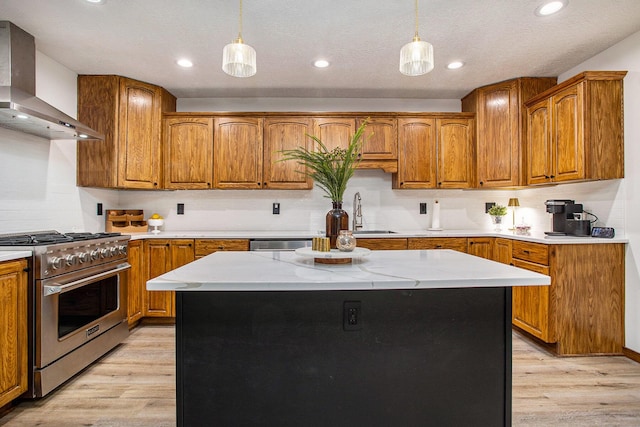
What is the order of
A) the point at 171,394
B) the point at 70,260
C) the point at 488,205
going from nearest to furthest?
the point at 171,394 → the point at 70,260 → the point at 488,205

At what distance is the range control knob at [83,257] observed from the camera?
7.90 feet

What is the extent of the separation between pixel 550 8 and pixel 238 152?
114 inches

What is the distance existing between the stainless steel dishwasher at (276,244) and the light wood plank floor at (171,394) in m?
1.15

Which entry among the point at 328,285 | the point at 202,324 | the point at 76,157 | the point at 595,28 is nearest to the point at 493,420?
the point at 328,285

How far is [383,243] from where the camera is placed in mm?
3504

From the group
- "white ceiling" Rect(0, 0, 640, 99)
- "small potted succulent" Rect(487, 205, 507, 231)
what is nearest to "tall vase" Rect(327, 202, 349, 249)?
"white ceiling" Rect(0, 0, 640, 99)

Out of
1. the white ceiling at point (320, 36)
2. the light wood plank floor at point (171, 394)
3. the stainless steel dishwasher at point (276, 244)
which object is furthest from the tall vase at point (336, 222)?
the stainless steel dishwasher at point (276, 244)

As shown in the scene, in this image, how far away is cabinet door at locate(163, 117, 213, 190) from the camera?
3781 millimetres

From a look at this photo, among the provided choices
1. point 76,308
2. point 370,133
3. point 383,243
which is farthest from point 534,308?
point 76,308

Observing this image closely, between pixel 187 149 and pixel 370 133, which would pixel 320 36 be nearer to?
pixel 370 133

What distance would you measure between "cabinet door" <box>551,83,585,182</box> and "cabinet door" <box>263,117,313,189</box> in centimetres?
228

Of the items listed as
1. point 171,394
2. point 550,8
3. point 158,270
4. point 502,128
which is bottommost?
point 171,394

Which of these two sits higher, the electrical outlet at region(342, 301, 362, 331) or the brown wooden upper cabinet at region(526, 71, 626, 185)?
the brown wooden upper cabinet at region(526, 71, 626, 185)

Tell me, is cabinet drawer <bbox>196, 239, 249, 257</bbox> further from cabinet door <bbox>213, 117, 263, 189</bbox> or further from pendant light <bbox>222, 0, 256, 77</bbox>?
pendant light <bbox>222, 0, 256, 77</bbox>
